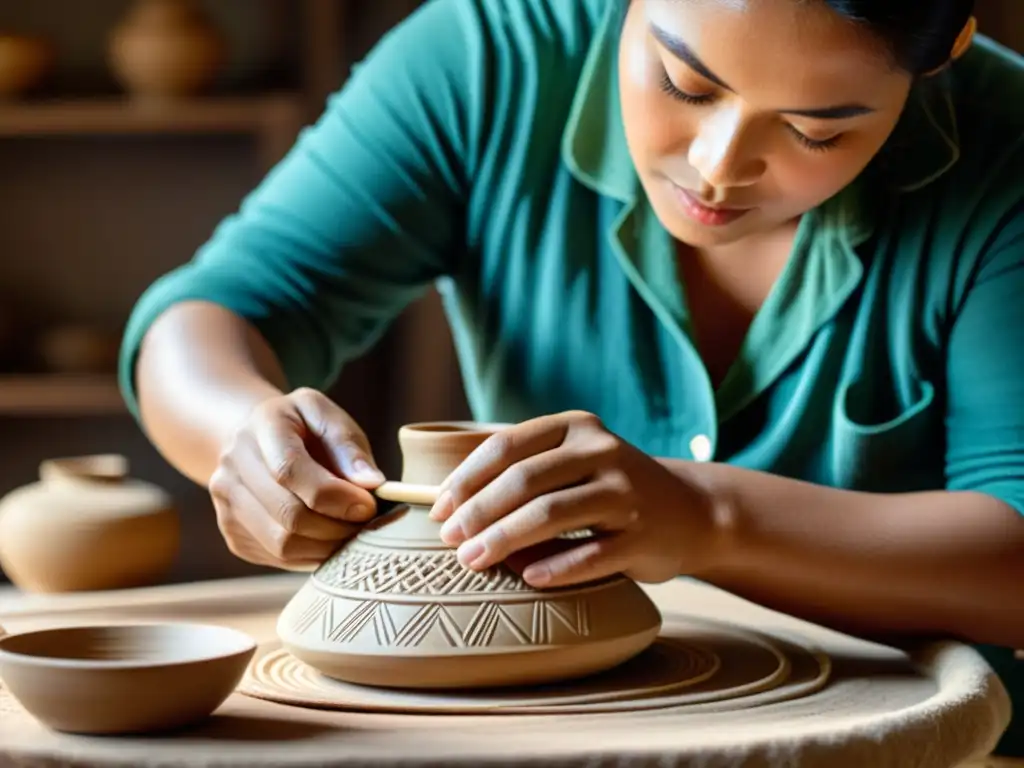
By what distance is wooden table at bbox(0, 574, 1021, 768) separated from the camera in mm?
834

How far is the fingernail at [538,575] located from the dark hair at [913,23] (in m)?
0.49

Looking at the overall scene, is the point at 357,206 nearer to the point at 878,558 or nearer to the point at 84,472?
the point at 84,472

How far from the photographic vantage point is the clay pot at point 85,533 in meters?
1.45

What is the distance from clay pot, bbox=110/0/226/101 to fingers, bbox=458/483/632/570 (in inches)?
93.2

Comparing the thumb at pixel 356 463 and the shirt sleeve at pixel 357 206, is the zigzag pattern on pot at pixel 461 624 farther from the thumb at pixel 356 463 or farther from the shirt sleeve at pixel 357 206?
the shirt sleeve at pixel 357 206

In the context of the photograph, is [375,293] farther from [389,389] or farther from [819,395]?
[389,389]

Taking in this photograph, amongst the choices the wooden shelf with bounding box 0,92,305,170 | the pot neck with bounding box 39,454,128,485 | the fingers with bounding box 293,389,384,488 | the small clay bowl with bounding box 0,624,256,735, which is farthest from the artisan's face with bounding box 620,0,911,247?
the wooden shelf with bounding box 0,92,305,170

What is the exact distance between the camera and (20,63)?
3.20 meters

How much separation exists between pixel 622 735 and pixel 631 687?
5.7 inches

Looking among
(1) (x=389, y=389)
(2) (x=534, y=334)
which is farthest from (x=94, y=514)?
(1) (x=389, y=389)

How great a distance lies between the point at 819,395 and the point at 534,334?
0.32m

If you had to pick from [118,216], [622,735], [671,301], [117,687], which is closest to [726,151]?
[671,301]

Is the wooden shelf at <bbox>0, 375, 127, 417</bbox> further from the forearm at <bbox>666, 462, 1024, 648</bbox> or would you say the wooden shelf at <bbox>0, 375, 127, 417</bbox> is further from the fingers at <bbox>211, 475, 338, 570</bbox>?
the forearm at <bbox>666, 462, 1024, 648</bbox>

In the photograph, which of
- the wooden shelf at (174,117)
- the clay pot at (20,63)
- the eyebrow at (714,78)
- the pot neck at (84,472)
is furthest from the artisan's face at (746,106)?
the clay pot at (20,63)
